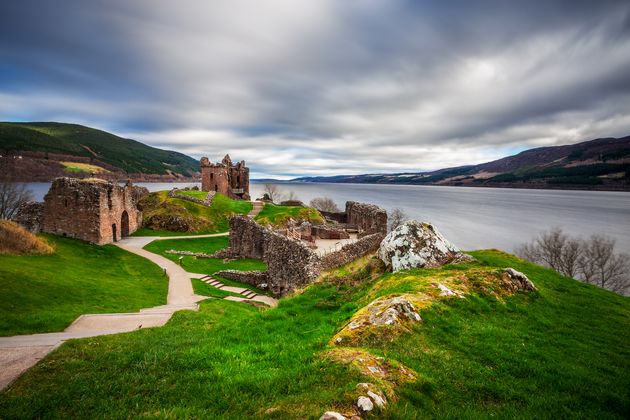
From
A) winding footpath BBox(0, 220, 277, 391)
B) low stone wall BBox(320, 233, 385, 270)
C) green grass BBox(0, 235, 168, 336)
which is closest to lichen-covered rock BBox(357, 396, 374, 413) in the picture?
winding footpath BBox(0, 220, 277, 391)

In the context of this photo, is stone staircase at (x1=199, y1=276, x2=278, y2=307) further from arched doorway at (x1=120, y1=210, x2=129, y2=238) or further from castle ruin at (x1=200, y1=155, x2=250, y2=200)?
castle ruin at (x1=200, y1=155, x2=250, y2=200)

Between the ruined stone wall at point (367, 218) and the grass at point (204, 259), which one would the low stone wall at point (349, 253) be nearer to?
the grass at point (204, 259)

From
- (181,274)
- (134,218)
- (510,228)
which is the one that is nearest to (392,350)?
(181,274)

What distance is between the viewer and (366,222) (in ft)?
129

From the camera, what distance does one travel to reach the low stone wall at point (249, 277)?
83.2ft

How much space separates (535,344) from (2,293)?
67.3 feet

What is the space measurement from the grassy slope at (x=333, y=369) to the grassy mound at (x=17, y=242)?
18.1 metres

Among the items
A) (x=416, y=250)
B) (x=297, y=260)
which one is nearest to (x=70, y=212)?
(x=297, y=260)

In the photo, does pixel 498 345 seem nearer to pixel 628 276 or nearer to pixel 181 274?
pixel 181 274

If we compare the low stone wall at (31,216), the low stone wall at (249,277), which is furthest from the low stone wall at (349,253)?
the low stone wall at (31,216)

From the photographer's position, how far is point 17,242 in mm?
21359

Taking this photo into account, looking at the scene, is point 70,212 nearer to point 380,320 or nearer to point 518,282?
point 380,320

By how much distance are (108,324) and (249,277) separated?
13594 mm

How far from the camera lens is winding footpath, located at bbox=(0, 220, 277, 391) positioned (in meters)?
7.57
